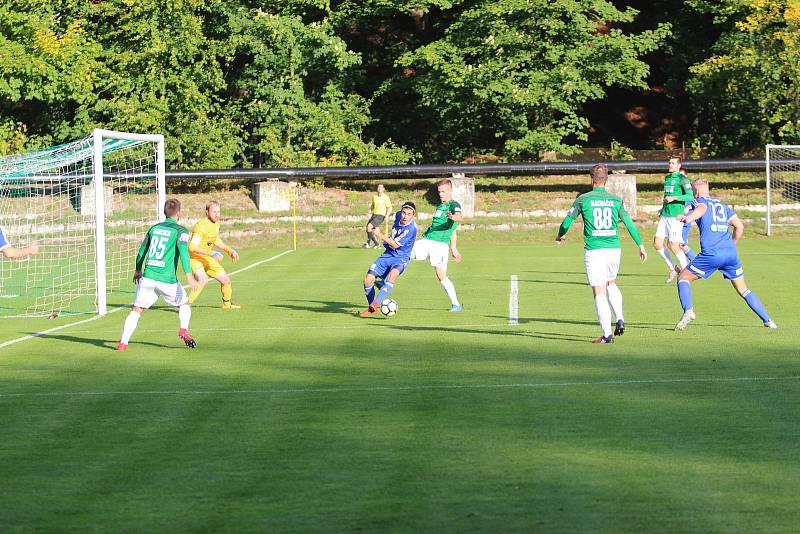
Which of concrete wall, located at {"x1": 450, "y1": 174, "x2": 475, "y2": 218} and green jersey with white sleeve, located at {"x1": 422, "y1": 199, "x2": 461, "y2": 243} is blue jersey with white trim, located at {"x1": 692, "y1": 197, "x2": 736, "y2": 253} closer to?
green jersey with white sleeve, located at {"x1": 422, "y1": 199, "x2": 461, "y2": 243}

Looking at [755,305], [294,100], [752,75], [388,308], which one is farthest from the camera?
[294,100]

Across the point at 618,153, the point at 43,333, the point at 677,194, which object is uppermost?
the point at 618,153

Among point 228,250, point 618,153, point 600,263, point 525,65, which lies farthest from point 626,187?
point 600,263

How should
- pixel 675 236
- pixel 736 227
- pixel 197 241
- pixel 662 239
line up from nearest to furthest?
pixel 736 227 → pixel 197 241 → pixel 662 239 → pixel 675 236

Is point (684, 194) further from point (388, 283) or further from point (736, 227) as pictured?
point (388, 283)

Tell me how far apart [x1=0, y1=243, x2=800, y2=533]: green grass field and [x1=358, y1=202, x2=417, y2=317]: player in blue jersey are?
1.75 feet

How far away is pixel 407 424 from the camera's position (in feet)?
30.8

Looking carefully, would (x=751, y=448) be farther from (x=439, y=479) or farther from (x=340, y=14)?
(x=340, y=14)

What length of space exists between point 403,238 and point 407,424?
7.99 metres

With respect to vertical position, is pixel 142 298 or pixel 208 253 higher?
pixel 208 253

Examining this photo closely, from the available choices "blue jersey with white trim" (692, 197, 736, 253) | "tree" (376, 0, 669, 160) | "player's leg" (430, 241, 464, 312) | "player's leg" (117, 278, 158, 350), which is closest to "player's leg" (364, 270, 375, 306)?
"player's leg" (430, 241, 464, 312)

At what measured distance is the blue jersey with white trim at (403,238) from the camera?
17203 mm

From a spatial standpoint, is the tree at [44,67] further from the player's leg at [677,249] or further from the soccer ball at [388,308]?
the soccer ball at [388,308]

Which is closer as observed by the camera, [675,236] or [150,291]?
[150,291]
